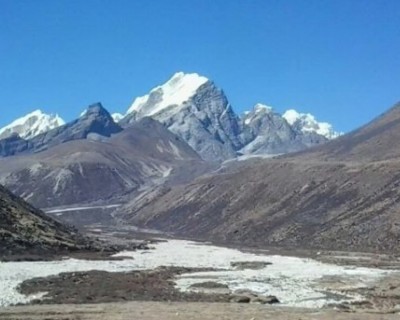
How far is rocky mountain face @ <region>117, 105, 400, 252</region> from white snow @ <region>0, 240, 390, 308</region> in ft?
84.2

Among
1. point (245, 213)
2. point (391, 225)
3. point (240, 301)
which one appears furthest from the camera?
point (245, 213)

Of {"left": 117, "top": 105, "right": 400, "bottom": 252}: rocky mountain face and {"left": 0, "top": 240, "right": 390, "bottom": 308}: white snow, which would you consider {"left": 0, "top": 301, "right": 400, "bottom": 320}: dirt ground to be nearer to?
{"left": 0, "top": 240, "right": 390, "bottom": 308}: white snow

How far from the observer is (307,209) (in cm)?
15175

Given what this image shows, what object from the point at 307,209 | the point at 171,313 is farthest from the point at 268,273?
the point at 307,209

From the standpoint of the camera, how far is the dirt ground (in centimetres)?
4891

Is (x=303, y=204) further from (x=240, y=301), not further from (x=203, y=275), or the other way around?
(x=240, y=301)

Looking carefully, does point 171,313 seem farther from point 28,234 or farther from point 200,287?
point 28,234

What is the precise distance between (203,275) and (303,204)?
79571mm

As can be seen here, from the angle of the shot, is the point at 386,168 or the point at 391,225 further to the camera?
the point at 386,168

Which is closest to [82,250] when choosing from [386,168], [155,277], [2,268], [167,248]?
[167,248]

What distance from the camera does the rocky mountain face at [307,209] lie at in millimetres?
127875

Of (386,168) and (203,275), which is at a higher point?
(386,168)

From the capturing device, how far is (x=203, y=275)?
263 ft

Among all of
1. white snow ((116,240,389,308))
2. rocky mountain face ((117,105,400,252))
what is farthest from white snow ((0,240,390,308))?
rocky mountain face ((117,105,400,252))
